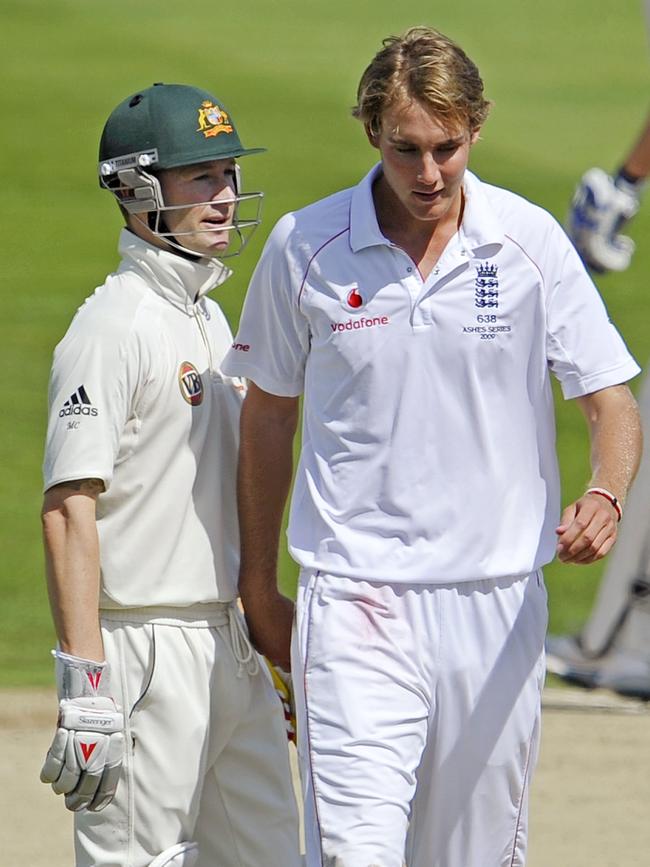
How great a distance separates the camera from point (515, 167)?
19.2 m

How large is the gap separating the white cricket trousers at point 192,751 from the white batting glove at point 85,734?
0.38 feet

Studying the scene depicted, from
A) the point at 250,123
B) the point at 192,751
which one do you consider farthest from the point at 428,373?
the point at 250,123

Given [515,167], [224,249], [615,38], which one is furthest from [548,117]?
[224,249]

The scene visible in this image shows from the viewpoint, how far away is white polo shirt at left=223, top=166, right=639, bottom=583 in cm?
391

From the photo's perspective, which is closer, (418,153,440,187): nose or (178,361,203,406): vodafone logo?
(418,153,440,187): nose

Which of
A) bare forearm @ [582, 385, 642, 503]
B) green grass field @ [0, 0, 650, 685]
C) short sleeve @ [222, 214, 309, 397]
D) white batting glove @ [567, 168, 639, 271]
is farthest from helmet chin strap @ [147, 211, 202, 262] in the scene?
green grass field @ [0, 0, 650, 685]

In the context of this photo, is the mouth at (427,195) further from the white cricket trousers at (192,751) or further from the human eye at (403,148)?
the white cricket trousers at (192,751)

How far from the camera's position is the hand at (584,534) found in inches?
146

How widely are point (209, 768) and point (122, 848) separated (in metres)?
Result: 0.30

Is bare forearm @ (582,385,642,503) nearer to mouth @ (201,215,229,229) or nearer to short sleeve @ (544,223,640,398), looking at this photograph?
short sleeve @ (544,223,640,398)

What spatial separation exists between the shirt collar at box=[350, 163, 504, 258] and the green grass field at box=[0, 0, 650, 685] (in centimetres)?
392

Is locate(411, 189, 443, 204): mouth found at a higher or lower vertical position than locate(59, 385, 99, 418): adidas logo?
higher

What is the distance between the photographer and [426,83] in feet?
12.6

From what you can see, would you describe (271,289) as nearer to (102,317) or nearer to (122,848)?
(102,317)
